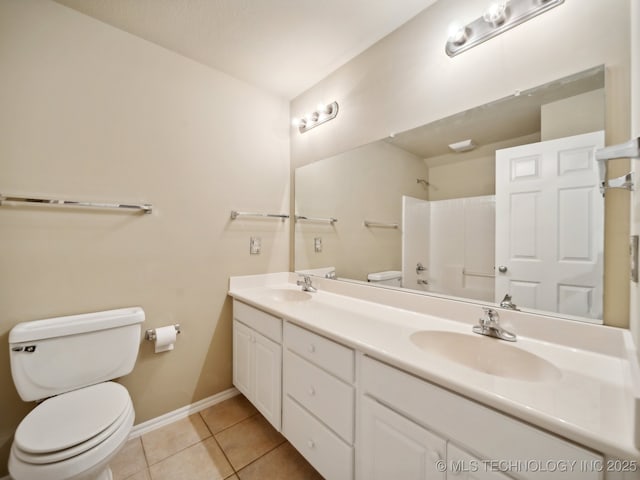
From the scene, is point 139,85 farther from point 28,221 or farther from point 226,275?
point 226,275

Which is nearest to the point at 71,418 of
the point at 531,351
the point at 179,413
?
the point at 179,413

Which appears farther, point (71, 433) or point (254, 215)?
point (254, 215)

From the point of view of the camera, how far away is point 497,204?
1.12 meters

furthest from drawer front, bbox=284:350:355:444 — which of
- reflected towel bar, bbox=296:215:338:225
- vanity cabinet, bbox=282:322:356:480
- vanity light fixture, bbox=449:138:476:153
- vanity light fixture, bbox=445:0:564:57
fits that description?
vanity light fixture, bbox=445:0:564:57

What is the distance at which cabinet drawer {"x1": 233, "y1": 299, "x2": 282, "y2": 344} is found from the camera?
1411mm

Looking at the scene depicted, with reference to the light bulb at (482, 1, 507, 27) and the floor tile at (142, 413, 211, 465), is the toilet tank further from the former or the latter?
the light bulb at (482, 1, 507, 27)

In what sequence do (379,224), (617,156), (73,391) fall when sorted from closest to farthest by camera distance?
(617,156) < (73,391) < (379,224)

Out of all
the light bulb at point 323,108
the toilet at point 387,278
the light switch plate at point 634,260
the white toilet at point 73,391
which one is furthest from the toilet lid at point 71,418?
the light bulb at point 323,108

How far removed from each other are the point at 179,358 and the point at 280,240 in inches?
42.8

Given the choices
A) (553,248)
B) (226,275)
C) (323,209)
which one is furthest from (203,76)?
(553,248)

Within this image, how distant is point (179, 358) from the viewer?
171cm

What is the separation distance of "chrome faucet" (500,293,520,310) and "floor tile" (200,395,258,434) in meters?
1.67

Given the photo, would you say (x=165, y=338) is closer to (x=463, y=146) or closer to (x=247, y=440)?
(x=247, y=440)

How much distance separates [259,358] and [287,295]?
0.48 metres
